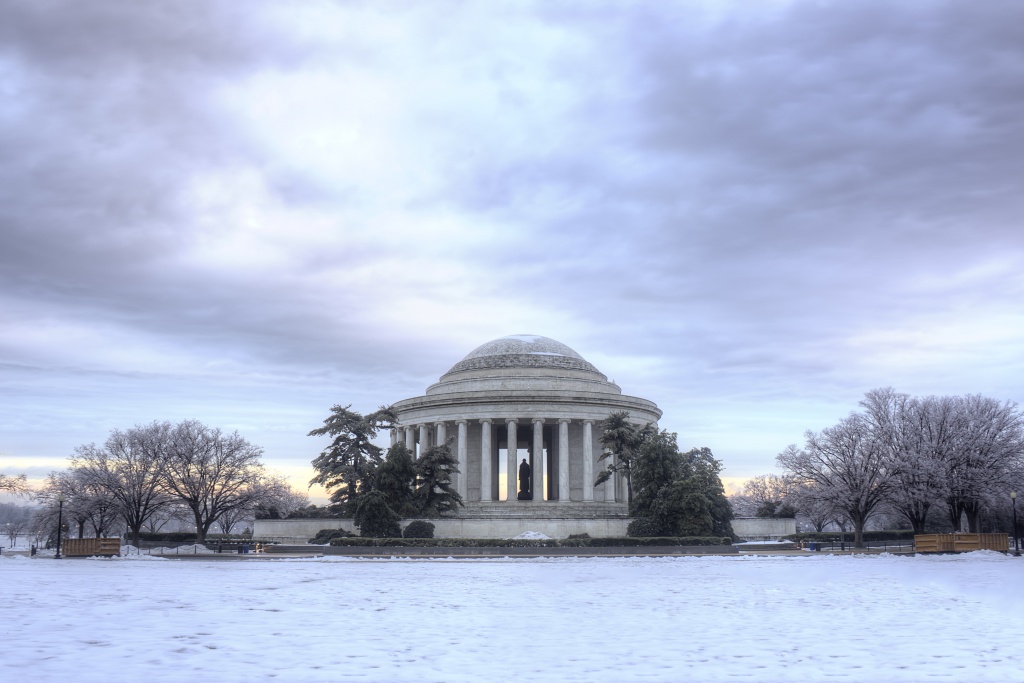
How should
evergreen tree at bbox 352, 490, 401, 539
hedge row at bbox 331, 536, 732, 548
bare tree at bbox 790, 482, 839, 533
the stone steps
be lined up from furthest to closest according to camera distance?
the stone steps, bare tree at bbox 790, 482, 839, 533, evergreen tree at bbox 352, 490, 401, 539, hedge row at bbox 331, 536, 732, 548

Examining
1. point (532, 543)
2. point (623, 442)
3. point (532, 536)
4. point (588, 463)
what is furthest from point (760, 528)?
point (532, 543)

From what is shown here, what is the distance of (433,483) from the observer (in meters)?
61.3

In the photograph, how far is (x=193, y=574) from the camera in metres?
33.9

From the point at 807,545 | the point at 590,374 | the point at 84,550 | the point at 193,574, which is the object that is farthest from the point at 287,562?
the point at 590,374

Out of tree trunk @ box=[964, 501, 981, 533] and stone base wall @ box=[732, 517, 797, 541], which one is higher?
tree trunk @ box=[964, 501, 981, 533]

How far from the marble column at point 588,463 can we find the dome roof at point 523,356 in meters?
8.34

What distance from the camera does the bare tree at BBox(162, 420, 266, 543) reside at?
64.3 meters

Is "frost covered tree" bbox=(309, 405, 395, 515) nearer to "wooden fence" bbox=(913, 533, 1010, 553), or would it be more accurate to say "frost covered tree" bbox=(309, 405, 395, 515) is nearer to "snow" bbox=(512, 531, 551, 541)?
"snow" bbox=(512, 531, 551, 541)

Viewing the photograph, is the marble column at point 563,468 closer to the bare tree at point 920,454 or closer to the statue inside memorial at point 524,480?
the statue inside memorial at point 524,480

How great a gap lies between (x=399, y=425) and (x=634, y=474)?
2806cm

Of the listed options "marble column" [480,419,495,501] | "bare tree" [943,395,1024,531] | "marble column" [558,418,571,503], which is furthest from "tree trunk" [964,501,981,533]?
"marble column" [480,419,495,501]

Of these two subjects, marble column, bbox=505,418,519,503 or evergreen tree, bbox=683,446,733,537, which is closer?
evergreen tree, bbox=683,446,733,537

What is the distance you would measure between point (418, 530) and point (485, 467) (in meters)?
15.8

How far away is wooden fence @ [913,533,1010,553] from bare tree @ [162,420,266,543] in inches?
1835
